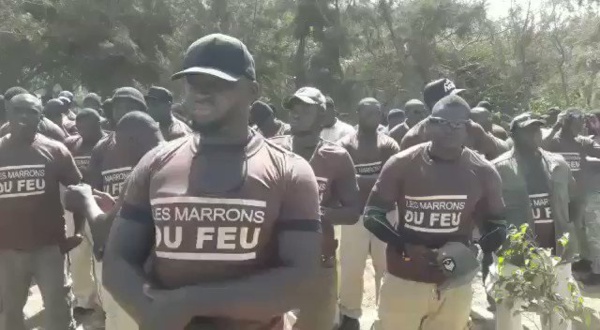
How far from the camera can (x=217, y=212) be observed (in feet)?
7.66

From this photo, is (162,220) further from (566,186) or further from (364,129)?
(364,129)

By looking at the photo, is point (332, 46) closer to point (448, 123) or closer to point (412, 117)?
point (412, 117)

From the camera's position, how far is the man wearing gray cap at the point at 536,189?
5.69m

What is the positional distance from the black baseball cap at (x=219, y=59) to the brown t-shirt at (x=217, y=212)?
264mm

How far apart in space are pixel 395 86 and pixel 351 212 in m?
22.6

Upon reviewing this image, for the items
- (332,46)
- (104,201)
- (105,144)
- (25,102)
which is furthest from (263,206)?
(332,46)

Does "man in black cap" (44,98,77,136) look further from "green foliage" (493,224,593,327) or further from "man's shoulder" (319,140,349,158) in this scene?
"green foliage" (493,224,593,327)

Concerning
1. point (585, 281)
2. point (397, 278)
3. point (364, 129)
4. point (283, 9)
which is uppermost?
point (283, 9)

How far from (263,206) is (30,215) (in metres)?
3.78

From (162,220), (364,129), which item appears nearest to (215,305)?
(162,220)

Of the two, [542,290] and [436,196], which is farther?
[436,196]

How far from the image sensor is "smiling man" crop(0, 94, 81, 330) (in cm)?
552

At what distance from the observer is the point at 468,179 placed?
455cm

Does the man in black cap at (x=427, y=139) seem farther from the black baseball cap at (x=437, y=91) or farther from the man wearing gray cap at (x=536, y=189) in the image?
the man wearing gray cap at (x=536, y=189)
